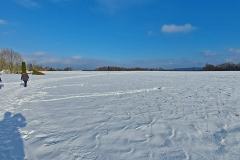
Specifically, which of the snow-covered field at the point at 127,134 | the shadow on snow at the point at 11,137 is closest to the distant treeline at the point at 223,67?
the snow-covered field at the point at 127,134

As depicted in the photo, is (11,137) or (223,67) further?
(223,67)

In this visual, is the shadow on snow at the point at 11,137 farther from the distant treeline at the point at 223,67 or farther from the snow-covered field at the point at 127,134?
the distant treeline at the point at 223,67

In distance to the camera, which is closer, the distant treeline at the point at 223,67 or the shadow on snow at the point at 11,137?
the shadow on snow at the point at 11,137

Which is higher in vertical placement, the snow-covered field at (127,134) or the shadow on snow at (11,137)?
the snow-covered field at (127,134)

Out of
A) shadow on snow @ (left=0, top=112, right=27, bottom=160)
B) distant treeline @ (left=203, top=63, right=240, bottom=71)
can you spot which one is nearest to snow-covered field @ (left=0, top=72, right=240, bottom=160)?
shadow on snow @ (left=0, top=112, right=27, bottom=160)

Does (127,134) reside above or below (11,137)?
above

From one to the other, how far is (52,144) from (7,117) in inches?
159

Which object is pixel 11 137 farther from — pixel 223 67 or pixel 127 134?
pixel 223 67

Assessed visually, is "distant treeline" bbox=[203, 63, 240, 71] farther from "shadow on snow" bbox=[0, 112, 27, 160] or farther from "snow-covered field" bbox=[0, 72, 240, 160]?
"shadow on snow" bbox=[0, 112, 27, 160]

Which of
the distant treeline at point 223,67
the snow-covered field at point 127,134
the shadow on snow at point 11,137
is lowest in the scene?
the shadow on snow at point 11,137

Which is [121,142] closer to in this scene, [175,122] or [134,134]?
[134,134]

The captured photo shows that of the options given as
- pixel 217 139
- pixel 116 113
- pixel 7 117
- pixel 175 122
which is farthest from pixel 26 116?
pixel 217 139

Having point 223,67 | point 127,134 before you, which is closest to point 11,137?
point 127,134

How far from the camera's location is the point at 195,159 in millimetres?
4945
